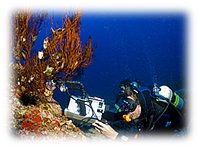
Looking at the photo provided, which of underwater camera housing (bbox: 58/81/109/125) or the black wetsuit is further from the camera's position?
underwater camera housing (bbox: 58/81/109/125)

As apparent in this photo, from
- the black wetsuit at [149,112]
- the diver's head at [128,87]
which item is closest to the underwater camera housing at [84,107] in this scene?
the diver's head at [128,87]

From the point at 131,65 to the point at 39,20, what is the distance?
48.9m

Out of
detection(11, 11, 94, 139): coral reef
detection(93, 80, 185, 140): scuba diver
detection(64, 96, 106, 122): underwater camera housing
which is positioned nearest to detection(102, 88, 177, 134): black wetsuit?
detection(93, 80, 185, 140): scuba diver

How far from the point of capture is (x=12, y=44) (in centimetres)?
491

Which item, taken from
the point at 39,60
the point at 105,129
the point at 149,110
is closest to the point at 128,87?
the point at 149,110

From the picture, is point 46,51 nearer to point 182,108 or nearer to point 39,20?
point 39,20

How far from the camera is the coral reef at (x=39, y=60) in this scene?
15.7 ft

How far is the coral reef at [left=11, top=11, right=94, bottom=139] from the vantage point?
15.7 feet

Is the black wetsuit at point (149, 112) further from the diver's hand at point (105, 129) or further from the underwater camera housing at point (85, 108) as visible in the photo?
the underwater camera housing at point (85, 108)

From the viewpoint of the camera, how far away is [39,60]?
4.84 metres

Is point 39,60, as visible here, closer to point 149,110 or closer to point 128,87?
point 128,87

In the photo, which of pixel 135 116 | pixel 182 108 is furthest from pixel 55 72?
pixel 182 108

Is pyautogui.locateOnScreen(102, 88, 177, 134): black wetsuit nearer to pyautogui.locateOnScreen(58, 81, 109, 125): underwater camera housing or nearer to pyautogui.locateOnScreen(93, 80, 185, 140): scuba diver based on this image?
pyautogui.locateOnScreen(93, 80, 185, 140): scuba diver

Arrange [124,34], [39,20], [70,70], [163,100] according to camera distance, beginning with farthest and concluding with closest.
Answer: [124,34], [70,70], [39,20], [163,100]
